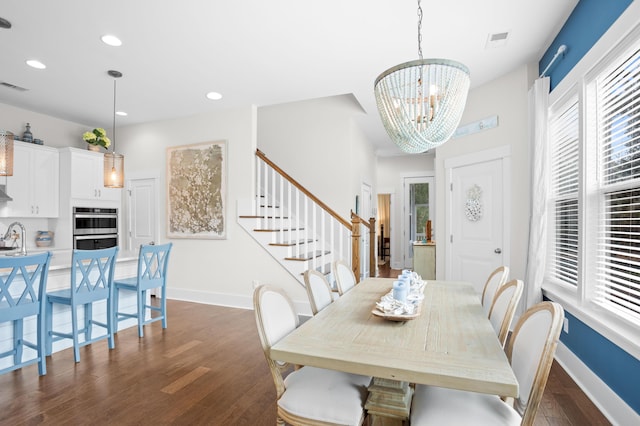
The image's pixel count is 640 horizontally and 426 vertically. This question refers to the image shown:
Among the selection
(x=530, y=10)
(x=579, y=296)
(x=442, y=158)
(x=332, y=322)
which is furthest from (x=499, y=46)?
(x=332, y=322)

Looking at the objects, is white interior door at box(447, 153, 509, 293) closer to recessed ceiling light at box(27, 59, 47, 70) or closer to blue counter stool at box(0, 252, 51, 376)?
blue counter stool at box(0, 252, 51, 376)

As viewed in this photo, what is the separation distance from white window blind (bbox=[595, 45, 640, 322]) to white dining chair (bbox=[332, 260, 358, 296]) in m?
1.81

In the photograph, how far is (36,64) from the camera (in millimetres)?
3525

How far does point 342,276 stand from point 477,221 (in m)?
2.24

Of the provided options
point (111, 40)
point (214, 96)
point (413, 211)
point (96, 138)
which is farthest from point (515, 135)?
point (96, 138)

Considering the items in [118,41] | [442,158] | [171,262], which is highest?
[118,41]

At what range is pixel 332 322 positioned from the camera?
1766mm

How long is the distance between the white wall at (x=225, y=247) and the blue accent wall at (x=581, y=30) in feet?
11.9

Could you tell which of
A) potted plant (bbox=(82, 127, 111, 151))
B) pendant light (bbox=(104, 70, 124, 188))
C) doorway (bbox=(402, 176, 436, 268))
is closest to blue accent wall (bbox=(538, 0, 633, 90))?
pendant light (bbox=(104, 70, 124, 188))

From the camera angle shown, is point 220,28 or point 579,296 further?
point 220,28

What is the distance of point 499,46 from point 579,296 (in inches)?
90.9

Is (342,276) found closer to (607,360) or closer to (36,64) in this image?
(607,360)

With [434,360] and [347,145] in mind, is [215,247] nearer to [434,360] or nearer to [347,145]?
[347,145]

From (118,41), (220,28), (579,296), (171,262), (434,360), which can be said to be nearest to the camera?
(434,360)
